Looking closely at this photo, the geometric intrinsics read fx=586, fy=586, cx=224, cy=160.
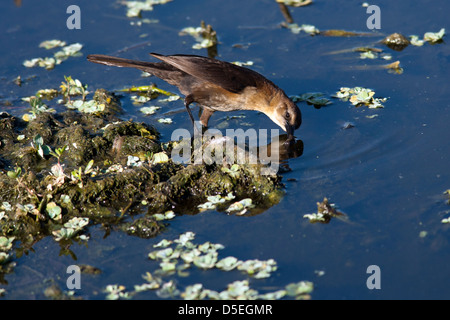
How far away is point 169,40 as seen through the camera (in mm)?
8477

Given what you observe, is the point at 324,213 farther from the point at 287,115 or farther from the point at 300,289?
the point at 287,115

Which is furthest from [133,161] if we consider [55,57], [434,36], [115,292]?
[434,36]

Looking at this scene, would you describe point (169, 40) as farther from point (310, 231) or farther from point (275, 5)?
point (310, 231)

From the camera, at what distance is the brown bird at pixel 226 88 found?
21.6 ft

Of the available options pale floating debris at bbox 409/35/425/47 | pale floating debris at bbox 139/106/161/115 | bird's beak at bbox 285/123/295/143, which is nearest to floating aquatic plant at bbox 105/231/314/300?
bird's beak at bbox 285/123/295/143

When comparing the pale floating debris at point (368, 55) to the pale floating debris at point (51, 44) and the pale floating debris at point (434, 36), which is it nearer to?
the pale floating debris at point (434, 36)

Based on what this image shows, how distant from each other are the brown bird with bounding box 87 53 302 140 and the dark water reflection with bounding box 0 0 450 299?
10.1 inches

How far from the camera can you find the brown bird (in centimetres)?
657

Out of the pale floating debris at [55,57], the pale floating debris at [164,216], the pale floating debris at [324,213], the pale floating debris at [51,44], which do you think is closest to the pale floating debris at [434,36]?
the pale floating debris at [324,213]

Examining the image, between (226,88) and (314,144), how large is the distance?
1182mm

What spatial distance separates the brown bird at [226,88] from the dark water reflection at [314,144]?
0.84 feet

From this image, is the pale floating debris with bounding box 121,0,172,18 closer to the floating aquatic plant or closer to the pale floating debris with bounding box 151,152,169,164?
the pale floating debris with bounding box 151,152,169,164

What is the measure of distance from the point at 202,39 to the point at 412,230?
464 cm

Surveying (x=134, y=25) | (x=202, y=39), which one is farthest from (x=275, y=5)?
(x=134, y=25)
